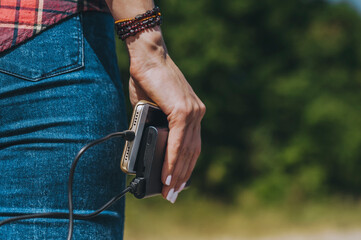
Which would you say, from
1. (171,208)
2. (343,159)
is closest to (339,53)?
(343,159)

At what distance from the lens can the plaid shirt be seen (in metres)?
0.90

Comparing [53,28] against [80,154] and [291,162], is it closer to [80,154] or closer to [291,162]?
[80,154]

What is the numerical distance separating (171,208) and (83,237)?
1008 centimetres

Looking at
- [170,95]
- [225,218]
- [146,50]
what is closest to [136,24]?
[146,50]

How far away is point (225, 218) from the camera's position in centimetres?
1097

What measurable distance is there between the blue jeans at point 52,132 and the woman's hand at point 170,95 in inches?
3.5

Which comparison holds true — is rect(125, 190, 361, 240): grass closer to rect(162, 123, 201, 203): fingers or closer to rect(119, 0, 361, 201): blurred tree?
rect(119, 0, 361, 201): blurred tree

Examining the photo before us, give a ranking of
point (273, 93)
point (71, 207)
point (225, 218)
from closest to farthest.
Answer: point (71, 207) → point (225, 218) → point (273, 93)

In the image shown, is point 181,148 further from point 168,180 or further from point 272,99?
point 272,99

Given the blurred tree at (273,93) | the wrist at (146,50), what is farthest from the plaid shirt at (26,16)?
the blurred tree at (273,93)

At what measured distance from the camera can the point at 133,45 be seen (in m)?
0.96

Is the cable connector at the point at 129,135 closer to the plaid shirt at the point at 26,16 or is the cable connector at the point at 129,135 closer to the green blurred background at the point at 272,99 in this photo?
the plaid shirt at the point at 26,16

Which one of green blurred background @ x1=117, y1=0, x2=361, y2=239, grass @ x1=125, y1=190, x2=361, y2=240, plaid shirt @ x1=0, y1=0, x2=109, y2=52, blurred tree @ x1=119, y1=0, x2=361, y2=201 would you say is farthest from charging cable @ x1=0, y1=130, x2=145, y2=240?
blurred tree @ x1=119, y1=0, x2=361, y2=201

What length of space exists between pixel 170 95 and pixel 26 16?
12.6 inches
